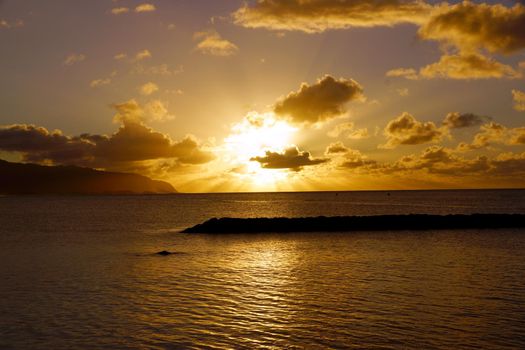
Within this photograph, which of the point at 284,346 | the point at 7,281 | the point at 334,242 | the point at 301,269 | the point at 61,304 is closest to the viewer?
the point at 284,346

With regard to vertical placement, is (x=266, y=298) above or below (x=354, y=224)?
below

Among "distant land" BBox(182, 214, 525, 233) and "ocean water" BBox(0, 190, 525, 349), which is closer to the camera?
"ocean water" BBox(0, 190, 525, 349)

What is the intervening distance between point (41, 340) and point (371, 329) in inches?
516

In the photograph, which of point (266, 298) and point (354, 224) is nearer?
point (266, 298)

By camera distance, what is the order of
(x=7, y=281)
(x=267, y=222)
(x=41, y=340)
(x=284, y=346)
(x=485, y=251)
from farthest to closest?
(x=267, y=222) → (x=485, y=251) → (x=7, y=281) → (x=41, y=340) → (x=284, y=346)

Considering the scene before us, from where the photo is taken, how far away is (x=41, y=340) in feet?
55.0

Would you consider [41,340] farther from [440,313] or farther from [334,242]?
[334,242]

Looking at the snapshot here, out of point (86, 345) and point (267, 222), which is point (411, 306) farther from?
point (267, 222)

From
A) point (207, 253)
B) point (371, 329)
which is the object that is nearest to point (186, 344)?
point (371, 329)

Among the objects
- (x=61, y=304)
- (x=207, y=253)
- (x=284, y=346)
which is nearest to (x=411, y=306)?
(x=284, y=346)

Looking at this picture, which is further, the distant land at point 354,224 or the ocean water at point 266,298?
the distant land at point 354,224

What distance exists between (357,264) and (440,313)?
47.9 feet

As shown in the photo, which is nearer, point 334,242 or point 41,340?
point 41,340

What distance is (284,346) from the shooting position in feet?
51.6
